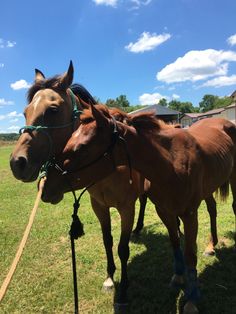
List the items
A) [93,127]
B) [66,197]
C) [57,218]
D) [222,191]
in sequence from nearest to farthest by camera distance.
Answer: [93,127] < [222,191] < [57,218] < [66,197]

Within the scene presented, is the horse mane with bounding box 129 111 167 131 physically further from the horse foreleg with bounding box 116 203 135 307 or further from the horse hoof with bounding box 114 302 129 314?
the horse hoof with bounding box 114 302 129 314

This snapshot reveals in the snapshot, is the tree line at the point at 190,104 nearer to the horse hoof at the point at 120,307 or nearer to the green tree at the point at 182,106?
the green tree at the point at 182,106

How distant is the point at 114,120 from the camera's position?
2.66 meters

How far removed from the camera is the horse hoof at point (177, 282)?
3.76 m

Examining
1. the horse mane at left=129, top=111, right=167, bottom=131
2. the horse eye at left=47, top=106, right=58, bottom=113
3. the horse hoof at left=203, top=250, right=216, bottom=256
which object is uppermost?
the horse eye at left=47, top=106, right=58, bottom=113

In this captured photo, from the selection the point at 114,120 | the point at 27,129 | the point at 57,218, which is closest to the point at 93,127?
the point at 114,120

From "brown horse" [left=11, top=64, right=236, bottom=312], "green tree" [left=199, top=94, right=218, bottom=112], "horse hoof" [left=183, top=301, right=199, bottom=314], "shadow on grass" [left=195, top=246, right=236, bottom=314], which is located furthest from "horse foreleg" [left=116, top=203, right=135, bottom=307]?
"green tree" [left=199, top=94, right=218, bottom=112]

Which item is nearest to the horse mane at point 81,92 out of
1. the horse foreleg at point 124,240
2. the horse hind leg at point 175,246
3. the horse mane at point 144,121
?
the horse mane at point 144,121

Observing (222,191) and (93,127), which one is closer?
(93,127)

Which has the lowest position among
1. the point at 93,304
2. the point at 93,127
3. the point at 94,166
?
the point at 93,304

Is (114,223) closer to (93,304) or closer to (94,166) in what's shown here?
(93,304)

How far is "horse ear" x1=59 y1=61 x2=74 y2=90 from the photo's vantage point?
11.0 ft

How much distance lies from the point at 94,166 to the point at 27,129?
0.79 m

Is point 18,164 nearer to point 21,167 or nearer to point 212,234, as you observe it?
point 21,167
